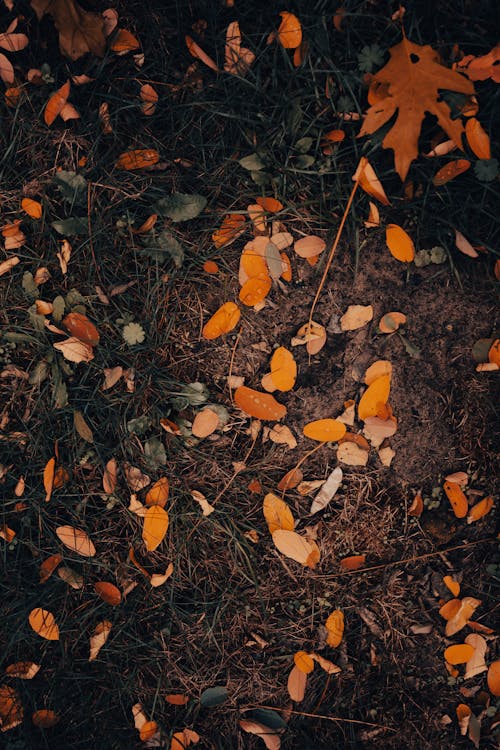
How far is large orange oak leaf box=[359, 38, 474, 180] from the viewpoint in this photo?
5.74 ft

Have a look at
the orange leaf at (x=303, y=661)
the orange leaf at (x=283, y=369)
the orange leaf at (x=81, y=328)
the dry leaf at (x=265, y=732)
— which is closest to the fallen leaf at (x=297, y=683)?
the orange leaf at (x=303, y=661)

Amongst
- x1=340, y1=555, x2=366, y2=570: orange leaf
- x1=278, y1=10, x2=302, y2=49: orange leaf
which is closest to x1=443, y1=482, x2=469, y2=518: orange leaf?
x1=340, y1=555, x2=366, y2=570: orange leaf

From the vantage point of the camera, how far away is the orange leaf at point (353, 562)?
1957mm

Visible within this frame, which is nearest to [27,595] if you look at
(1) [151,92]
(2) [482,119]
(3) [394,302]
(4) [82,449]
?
(4) [82,449]

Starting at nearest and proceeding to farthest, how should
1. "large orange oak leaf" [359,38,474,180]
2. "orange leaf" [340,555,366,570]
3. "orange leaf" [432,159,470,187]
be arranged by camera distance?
"large orange oak leaf" [359,38,474,180] → "orange leaf" [432,159,470,187] → "orange leaf" [340,555,366,570]

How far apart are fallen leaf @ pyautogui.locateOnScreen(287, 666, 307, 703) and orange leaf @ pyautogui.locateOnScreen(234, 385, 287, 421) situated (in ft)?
2.98

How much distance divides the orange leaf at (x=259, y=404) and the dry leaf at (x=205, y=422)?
10 centimetres

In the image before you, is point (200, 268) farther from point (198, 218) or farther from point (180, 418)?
point (180, 418)

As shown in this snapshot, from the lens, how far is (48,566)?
1.95 metres

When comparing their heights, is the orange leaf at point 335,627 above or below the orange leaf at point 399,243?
below

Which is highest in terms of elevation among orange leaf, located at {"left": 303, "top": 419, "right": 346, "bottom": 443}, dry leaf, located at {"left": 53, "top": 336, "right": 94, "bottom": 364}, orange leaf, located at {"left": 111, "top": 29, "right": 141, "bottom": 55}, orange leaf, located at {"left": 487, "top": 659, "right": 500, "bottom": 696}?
orange leaf, located at {"left": 111, "top": 29, "right": 141, "bottom": 55}

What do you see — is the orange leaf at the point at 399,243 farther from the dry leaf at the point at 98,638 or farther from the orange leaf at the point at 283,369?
the dry leaf at the point at 98,638

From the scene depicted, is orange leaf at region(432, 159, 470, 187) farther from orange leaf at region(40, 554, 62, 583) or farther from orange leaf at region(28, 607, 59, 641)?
orange leaf at region(28, 607, 59, 641)

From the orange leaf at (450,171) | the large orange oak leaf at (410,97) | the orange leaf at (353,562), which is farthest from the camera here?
the orange leaf at (353,562)
